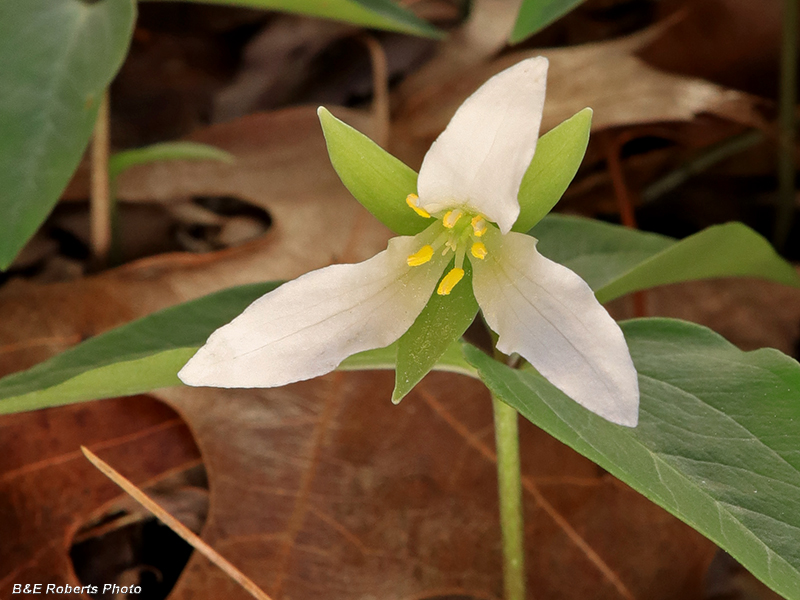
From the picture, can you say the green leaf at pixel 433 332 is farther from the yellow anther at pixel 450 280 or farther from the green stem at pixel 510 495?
the green stem at pixel 510 495

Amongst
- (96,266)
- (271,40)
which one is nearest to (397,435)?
(96,266)

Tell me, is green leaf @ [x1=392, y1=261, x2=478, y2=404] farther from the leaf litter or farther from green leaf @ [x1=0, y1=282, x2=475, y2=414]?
the leaf litter

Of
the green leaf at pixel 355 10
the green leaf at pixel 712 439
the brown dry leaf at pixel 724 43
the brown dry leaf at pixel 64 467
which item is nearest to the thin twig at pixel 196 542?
the brown dry leaf at pixel 64 467

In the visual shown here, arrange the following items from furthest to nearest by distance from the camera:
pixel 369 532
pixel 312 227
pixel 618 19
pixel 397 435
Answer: pixel 618 19
pixel 312 227
pixel 397 435
pixel 369 532

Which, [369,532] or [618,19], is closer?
[369,532]

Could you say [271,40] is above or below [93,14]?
below

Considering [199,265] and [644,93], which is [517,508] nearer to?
[199,265]
